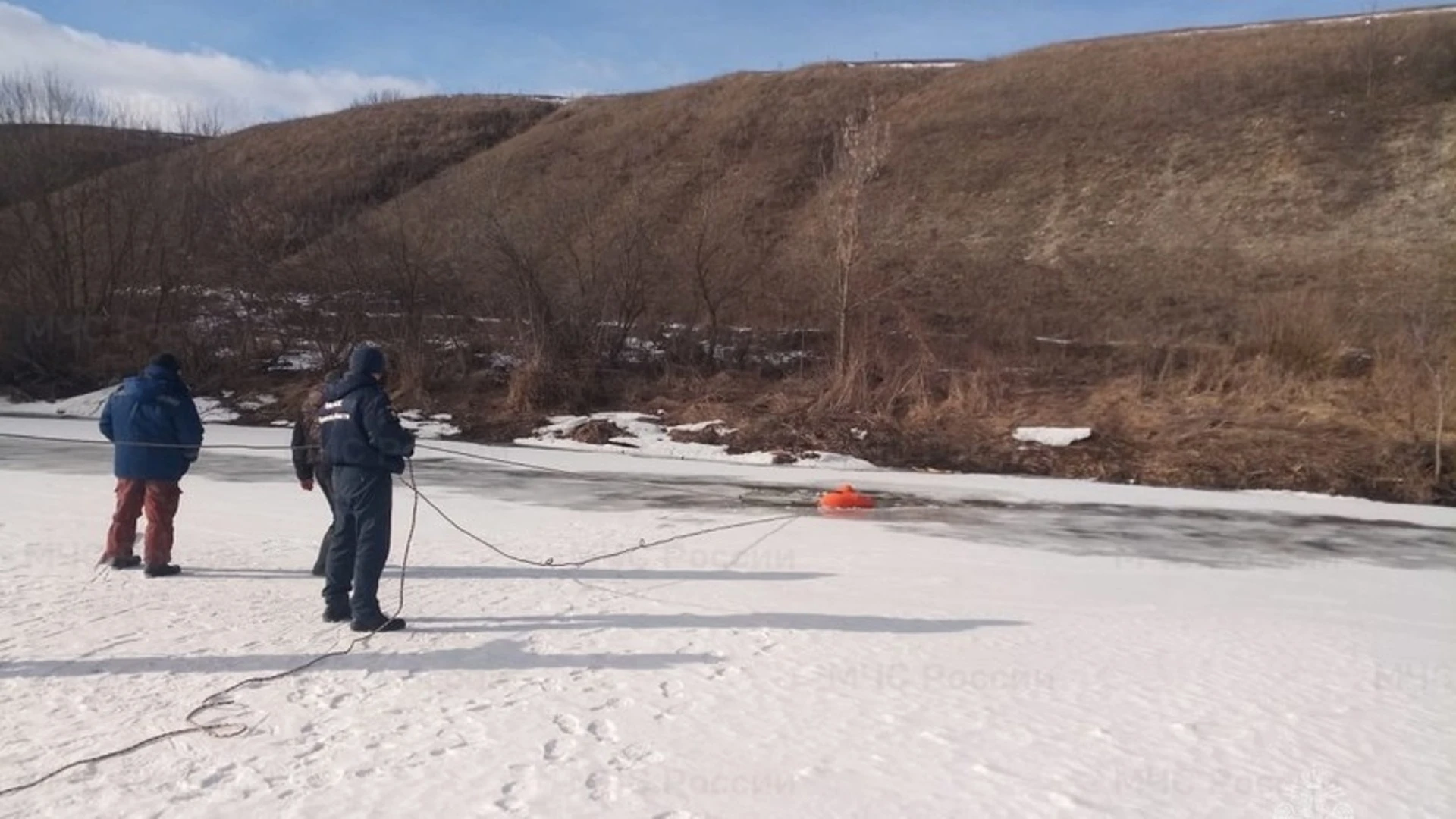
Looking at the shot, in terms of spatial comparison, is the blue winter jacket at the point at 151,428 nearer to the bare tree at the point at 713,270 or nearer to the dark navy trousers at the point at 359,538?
the dark navy trousers at the point at 359,538

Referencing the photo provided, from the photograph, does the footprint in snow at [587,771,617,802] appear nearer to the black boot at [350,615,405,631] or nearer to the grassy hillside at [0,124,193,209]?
the black boot at [350,615,405,631]

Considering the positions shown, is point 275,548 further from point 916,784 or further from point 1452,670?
point 1452,670

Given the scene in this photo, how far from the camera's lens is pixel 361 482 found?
709 centimetres

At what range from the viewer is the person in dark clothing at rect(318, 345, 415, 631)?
6988 mm

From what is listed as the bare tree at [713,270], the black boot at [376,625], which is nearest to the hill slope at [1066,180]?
the bare tree at [713,270]

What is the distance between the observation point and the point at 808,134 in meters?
49.4

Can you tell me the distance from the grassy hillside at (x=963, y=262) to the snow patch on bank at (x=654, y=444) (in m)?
0.69

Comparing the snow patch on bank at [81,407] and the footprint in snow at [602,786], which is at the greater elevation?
the snow patch on bank at [81,407]

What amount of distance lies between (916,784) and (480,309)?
23955 millimetres

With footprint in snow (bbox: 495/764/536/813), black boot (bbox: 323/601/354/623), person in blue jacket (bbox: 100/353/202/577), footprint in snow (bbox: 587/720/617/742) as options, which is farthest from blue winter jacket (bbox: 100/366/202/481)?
footprint in snow (bbox: 495/764/536/813)

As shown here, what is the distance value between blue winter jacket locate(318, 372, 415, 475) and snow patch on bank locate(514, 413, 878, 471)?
1193 centimetres

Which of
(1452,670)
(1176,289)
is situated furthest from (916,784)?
(1176,289)

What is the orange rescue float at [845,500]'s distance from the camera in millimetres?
13555

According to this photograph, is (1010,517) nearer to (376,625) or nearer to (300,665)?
(376,625)
